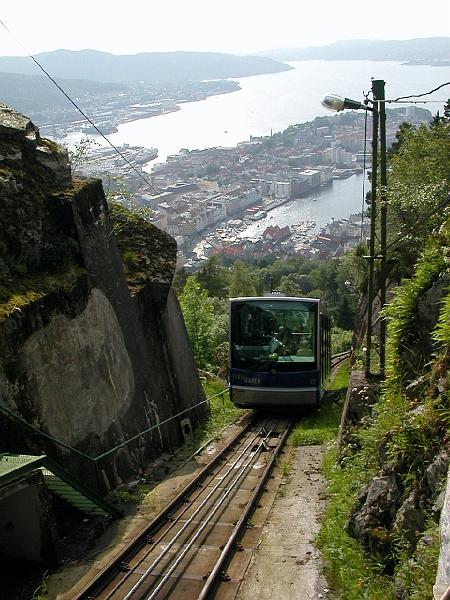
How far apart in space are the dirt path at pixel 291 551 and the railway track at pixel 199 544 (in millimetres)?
156

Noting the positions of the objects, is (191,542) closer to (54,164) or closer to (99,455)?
(99,455)

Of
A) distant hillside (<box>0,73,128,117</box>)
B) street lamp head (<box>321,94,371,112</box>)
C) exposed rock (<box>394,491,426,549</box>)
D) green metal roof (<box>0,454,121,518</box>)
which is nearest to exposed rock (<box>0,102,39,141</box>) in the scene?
street lamp head (<box>321,94,371,112</box>)

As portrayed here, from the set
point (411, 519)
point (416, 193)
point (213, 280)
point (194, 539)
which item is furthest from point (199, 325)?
point (213, 280)

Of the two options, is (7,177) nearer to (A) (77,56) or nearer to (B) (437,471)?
(B) (437,471)

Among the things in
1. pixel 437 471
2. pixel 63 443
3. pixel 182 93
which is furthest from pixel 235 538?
pixel 182 93

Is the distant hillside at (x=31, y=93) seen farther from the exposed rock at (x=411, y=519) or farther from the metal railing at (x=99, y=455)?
the exposed rock at (x=411, y=519)

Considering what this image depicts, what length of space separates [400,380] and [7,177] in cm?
601

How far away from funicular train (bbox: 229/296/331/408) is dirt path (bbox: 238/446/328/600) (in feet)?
16.0

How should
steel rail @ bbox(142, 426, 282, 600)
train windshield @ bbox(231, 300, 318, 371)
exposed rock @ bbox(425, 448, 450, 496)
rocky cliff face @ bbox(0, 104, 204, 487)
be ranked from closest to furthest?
exposed rock @ bbox(425, 448, 450, 496), steel rail @ bbox(142, 426, 282, 600), rocky cliff face @ bbox(0, 104, 204, 487), train windshield @ bbox(231, 300, 318, 371)

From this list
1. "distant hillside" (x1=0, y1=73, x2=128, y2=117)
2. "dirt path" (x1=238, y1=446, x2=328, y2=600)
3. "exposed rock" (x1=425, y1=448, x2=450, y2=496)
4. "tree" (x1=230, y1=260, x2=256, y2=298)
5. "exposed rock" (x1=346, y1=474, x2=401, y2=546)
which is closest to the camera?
"exposed rock" (x1=425, y1=448, x2=450, y2=496)

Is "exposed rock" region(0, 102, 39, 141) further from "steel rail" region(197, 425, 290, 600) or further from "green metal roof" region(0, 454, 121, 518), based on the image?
"steel rail" region(197, 425, 290, 600)

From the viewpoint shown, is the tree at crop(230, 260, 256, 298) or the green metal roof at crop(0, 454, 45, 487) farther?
the tree at crop(230, 260, 256, 298)

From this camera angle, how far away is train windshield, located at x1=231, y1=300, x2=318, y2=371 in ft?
48.1

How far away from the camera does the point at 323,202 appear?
4528 inches
